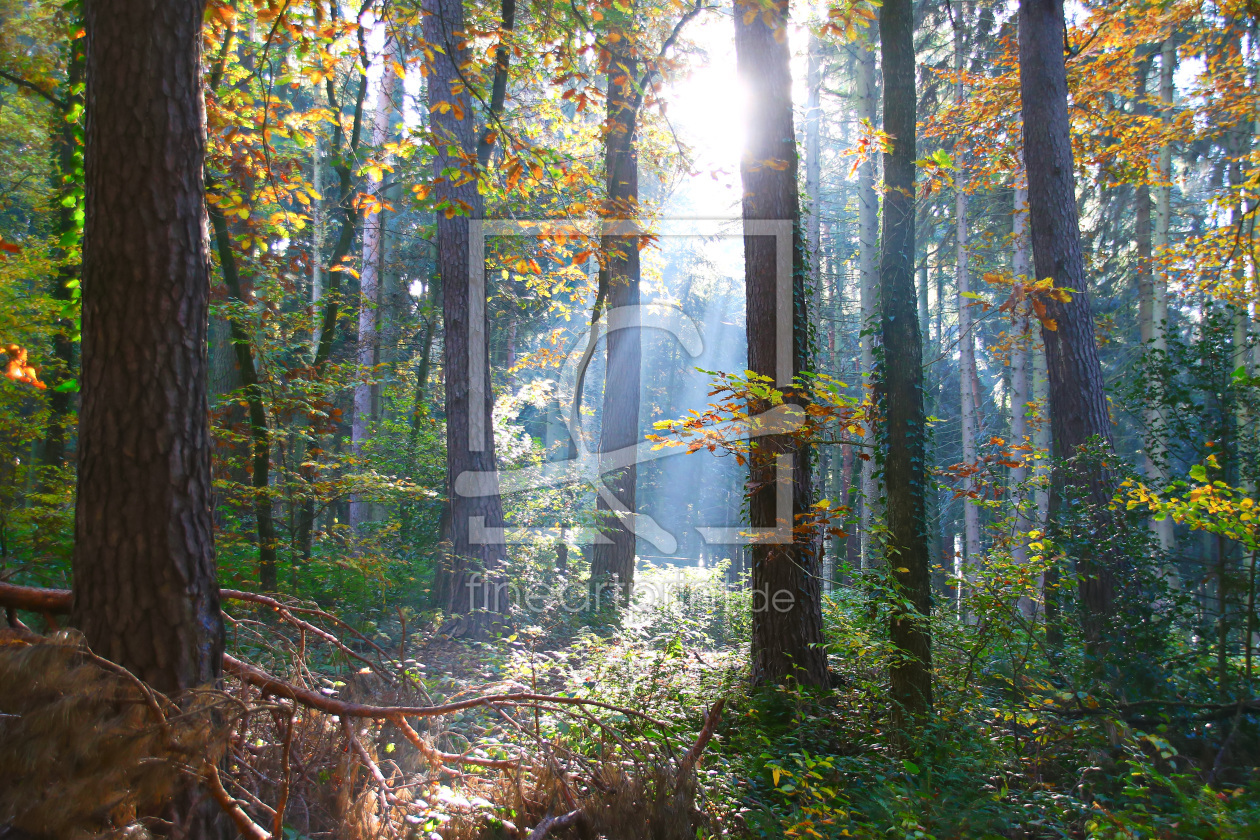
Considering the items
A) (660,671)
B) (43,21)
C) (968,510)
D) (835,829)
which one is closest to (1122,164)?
(968,510)

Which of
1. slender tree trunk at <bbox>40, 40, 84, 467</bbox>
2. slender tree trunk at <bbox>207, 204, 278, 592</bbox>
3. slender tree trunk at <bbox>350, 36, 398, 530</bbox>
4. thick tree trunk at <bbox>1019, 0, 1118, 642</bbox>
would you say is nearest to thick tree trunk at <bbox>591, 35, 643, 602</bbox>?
slender tree trunk at <bbox>207, 204, 278, 592</bbox>

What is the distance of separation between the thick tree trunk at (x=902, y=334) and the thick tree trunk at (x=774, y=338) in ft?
2.39

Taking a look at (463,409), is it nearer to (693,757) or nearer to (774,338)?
(774,338)

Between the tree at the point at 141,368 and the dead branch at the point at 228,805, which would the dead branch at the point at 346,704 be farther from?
the dead branch at the point at 228,805

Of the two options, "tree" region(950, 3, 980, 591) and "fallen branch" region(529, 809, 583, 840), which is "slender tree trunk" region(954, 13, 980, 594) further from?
"fallen branch" region(529, 809, 583, 840)

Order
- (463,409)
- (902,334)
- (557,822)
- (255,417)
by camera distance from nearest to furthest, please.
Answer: (557,822)
(902,334)
(255,417)
(463,409)

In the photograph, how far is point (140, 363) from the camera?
234cm

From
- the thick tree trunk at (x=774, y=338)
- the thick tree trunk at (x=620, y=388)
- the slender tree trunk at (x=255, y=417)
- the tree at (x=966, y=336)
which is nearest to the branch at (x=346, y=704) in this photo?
the thick tree trunk at (x=774, y=338)

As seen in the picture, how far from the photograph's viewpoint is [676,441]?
4.27m

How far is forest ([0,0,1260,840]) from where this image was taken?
2361 mm

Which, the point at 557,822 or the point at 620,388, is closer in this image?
the point at 557,822

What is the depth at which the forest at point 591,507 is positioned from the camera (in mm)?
2361

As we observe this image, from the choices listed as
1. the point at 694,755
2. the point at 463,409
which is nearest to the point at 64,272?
the point at 463,409

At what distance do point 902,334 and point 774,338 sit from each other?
1.05 metres
